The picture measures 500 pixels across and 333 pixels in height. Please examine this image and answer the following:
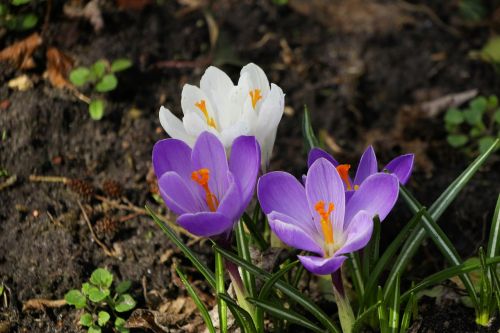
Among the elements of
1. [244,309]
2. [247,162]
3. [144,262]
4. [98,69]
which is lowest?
[144,262]

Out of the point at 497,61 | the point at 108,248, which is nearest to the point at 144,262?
the point at 108,248

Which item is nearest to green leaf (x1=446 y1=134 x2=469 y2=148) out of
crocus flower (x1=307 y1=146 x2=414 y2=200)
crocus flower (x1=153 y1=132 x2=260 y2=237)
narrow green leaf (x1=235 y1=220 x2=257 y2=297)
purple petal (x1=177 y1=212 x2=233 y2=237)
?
crocus flower (x1=307 y1=146 x2=414 y2=200)

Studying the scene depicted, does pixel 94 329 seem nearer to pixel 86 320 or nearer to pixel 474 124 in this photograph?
pixel 86 320

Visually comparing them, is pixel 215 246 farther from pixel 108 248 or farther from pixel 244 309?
pixel 108 248

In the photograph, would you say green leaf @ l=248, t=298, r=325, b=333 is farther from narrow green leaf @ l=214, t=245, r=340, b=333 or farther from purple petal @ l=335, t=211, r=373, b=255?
purple petal @ l=335, t=211, r=373, b=255

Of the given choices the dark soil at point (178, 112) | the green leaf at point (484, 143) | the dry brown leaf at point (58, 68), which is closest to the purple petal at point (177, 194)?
the dark soil at point (178, 112)

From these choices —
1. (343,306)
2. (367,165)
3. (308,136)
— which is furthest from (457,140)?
(343,306)
